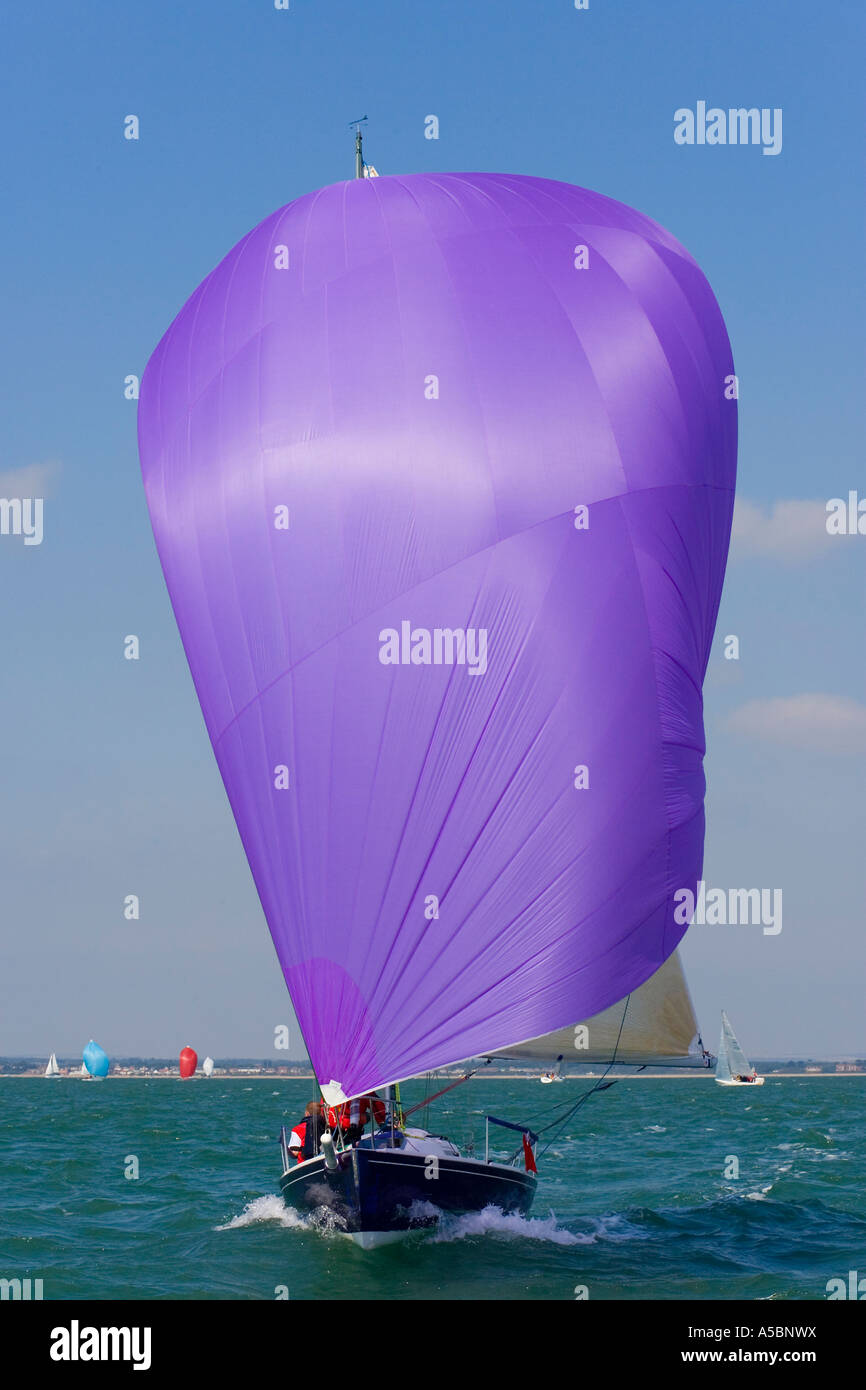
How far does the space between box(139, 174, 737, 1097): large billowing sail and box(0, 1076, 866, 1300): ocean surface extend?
2877 mm

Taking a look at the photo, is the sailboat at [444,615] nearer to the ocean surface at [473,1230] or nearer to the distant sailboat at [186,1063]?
the ocean surface at [473,1230]

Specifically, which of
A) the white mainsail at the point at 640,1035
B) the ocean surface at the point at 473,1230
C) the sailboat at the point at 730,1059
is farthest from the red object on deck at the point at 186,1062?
the white mainsail at the point at 640,1035

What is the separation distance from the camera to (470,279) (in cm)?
1579

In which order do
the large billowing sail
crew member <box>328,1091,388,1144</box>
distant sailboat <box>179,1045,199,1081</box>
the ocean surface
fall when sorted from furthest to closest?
distant sailboat <box>179,1045,199,1081</box> → crew member <box>328,1091,388,1144</box> → the ocean surface → the large billowing sail

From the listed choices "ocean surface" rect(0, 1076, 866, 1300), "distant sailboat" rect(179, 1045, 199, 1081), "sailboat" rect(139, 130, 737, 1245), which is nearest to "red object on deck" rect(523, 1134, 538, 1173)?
"ocean surface" rect(0, 1076, 866, 1300)

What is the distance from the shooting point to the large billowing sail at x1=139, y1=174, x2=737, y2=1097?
14188mm

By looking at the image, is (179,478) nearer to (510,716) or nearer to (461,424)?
(461,424)

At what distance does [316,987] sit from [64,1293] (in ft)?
13.5

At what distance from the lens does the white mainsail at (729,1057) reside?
230 ft

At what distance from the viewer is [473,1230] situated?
55.8 feet

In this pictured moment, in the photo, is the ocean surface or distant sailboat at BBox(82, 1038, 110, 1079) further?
distant sailboat at BBox(82, 1038, 110, 1079)

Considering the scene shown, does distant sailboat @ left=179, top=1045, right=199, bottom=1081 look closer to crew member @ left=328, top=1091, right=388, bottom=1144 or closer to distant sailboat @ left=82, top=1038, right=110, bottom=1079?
distant sailboat @ left=82, top=1038, right=110, bottom=1079

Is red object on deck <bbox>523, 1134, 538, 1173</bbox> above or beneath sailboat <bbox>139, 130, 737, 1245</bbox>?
beneath

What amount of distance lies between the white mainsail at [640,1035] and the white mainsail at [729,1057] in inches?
1981
